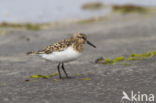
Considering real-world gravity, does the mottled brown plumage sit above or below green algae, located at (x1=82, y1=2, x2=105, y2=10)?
below

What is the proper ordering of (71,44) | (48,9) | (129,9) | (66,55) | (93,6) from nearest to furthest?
(66,55) → (71,44) → (129,9) → (48,9) → (93,6)

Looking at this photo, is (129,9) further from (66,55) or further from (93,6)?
(66,55)

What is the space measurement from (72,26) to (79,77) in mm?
23996

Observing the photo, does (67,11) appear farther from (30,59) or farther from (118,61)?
(118,61)

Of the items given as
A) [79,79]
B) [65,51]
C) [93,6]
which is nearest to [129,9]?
[93,6]

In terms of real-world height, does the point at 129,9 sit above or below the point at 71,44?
above

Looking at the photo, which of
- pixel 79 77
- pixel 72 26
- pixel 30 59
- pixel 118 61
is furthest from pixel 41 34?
pixel 79 77

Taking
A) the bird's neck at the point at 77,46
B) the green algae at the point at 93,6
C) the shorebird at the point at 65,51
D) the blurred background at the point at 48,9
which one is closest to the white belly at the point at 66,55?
the shorebird at the point at 65,51

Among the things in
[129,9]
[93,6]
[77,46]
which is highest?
[93,6]

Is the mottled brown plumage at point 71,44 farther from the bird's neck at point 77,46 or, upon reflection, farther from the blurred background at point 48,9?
the blurred background at point 48,9

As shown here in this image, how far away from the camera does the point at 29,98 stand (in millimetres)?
8531

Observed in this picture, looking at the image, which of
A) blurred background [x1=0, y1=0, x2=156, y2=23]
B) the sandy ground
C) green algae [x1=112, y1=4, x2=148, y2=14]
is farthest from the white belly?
green algae [x1=112, y1=4, x2=148, y2=14]

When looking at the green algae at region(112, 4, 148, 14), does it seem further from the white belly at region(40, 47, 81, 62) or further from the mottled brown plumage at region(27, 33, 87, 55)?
the white belly at region(40, 47, 81, 62)

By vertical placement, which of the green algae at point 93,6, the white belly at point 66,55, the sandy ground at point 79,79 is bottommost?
the sandy ground at point 79,79
